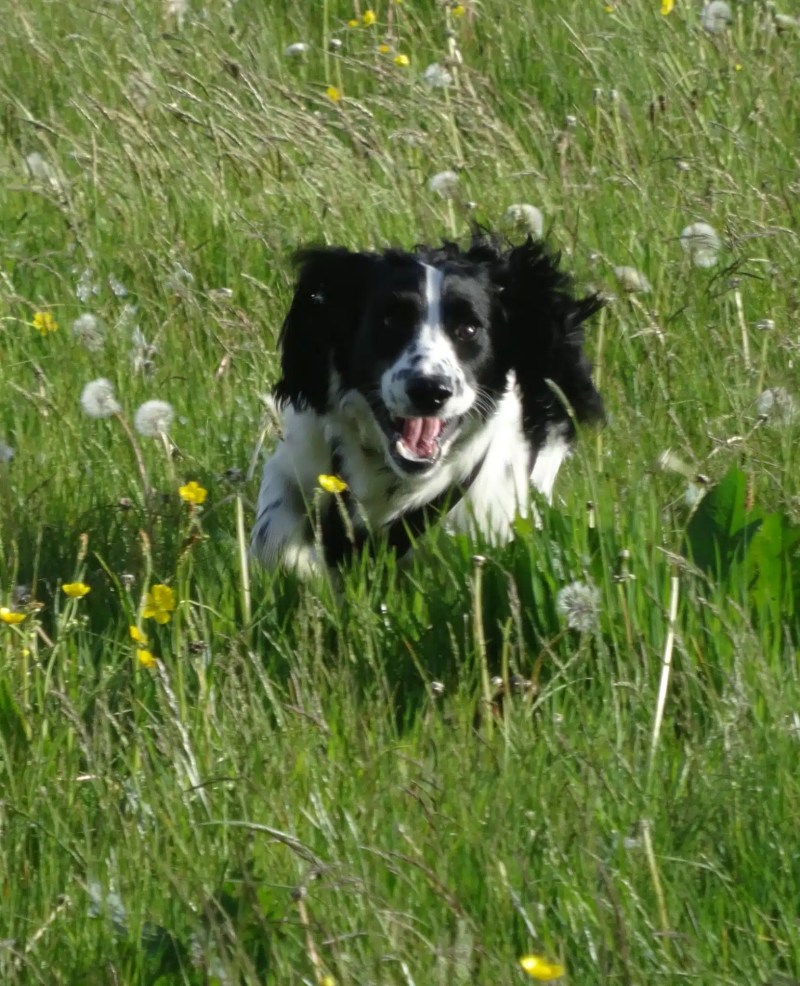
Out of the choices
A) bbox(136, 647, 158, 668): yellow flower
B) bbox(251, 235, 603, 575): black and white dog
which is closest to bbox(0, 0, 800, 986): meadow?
bbox(136, 647, 158, 668): yellow flower

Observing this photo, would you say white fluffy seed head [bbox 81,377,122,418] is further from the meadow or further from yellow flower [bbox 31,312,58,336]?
yellow flower [bbox 31,312,58,336]

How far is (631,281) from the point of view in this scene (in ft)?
14.3

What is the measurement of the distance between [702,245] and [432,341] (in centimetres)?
112

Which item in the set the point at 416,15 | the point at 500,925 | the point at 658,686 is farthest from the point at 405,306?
the point at 416,15

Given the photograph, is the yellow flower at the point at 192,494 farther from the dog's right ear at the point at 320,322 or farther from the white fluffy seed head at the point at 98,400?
the dog's right ear at the point at 320,322

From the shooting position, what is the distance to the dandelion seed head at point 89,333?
4223 mm

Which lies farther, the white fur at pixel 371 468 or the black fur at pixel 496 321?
the black fur at pixel 496 321

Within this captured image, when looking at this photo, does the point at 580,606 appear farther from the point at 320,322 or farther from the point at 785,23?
the point at 785,23

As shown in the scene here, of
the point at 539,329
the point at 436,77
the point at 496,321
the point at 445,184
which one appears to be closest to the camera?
the point at 496,321

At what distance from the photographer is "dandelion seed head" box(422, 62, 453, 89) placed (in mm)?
5562

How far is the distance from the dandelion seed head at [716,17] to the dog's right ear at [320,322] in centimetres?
225

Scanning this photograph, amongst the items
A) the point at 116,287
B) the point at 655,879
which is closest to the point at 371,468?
the point at 116,287

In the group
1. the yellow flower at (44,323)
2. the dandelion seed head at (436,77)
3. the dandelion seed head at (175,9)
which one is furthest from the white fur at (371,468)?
the dandelion seed head at (175,9)

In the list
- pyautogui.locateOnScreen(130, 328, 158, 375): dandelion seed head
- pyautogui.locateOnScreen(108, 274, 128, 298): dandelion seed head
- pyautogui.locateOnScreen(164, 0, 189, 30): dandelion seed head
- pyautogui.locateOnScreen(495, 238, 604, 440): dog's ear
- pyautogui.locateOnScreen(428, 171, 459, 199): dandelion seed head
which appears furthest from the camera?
pyautogui.locateOnScreen(164, 0, 189, 30): dandelion seed head
